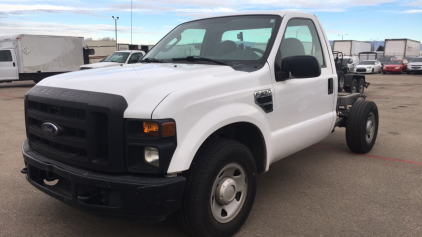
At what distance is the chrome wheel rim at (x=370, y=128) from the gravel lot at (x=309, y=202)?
9.2 inches

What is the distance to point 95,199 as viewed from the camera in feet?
8.28

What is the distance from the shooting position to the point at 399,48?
39031 millimetres

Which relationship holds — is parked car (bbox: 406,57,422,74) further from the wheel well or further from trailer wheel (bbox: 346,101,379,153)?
the wheel well

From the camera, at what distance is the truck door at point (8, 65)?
17516mm

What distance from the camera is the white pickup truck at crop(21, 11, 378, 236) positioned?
242cm

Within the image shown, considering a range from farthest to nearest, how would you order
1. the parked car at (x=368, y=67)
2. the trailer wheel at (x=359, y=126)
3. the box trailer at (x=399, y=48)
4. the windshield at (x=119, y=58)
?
the box trailer at (x=399, y=48)
the parked car at (x=368, y=67)
the windshield at (x=119, y=58)
the trailer wheel at (x=359, y=126)

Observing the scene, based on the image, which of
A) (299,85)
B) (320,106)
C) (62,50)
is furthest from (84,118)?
(62,50)

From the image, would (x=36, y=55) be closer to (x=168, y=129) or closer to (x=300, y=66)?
(x=300, y=66)

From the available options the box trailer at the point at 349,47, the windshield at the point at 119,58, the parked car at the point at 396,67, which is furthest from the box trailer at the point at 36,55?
the box trailer at the point at 349,47

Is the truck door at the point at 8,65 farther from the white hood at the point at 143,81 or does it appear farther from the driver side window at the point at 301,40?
the driver side window at the point at 301,40

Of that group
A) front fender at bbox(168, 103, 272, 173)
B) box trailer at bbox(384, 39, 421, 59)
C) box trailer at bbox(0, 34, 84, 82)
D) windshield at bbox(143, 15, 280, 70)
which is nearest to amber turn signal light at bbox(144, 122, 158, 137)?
front fender at bbox(168, 103, 272, 173)

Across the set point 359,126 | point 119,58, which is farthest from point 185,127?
point 119,58

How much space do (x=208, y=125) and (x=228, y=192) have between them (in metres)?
0.60

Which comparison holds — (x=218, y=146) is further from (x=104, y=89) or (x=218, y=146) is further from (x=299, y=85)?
(x=299, y=85)
